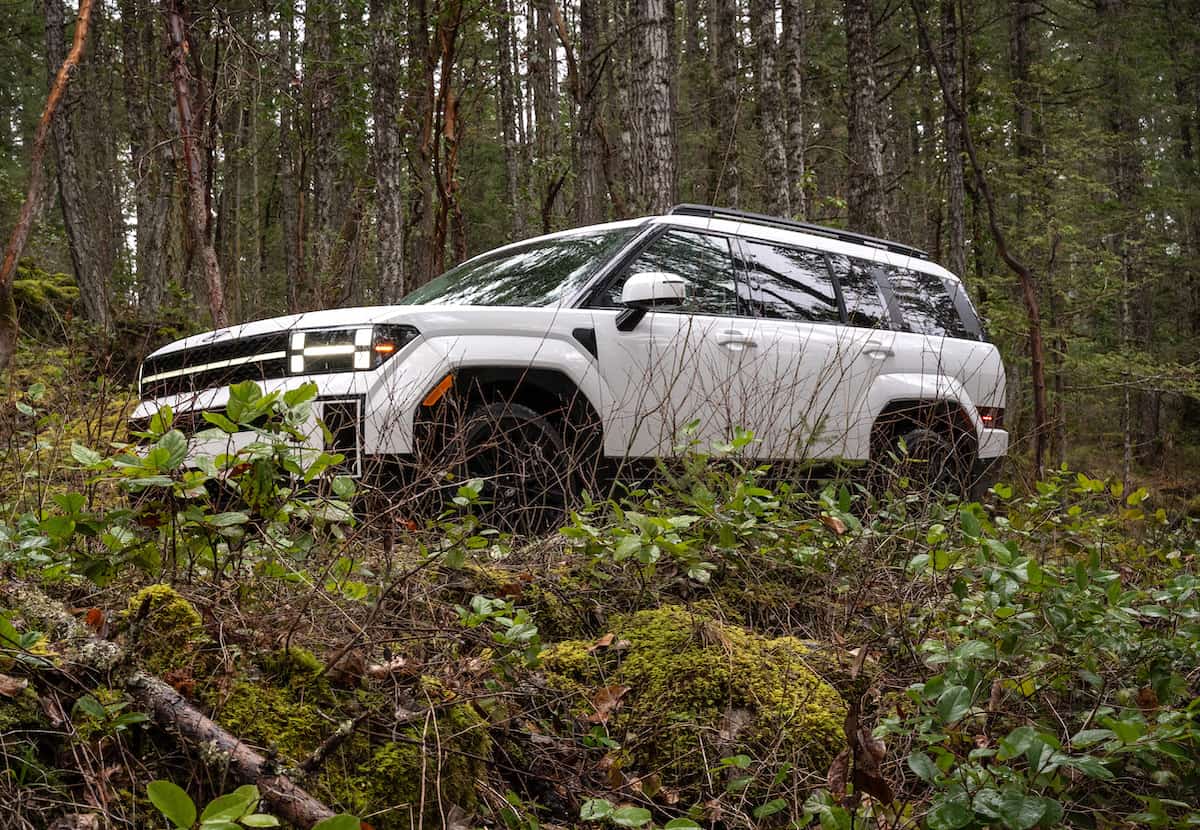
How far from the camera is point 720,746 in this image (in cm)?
258

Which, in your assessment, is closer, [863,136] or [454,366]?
[454,366]

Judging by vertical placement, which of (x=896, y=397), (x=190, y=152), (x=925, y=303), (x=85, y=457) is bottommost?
(x=896, y=397)

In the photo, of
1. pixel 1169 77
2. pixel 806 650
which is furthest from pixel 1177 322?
pixel 806 650

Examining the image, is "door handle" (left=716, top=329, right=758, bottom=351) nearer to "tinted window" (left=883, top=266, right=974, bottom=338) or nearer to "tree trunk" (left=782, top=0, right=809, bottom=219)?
"tinted window" (left=883, top=266, right=974, bottom=338)

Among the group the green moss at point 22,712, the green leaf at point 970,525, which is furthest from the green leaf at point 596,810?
the green leaf at point 970,525

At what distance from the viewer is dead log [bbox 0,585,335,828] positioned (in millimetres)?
1810

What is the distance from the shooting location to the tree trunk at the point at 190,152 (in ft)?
22.9

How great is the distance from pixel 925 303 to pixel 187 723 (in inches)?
241

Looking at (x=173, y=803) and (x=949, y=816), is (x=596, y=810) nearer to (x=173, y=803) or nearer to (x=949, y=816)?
(x=949, y=816)

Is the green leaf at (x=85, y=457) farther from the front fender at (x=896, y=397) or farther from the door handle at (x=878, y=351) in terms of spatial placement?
the door handle at (x=878, y=351)

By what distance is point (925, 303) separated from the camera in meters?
6.85

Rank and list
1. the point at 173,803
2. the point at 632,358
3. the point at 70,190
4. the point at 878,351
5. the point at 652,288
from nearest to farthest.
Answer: the point at 173,803 < the point at 652,288 < the point at 632,358 < the point at 878,351 < the point at 70,190

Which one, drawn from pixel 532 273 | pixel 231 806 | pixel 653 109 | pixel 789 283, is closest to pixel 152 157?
pixel 653 109

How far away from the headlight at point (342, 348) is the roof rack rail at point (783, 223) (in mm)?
2284
